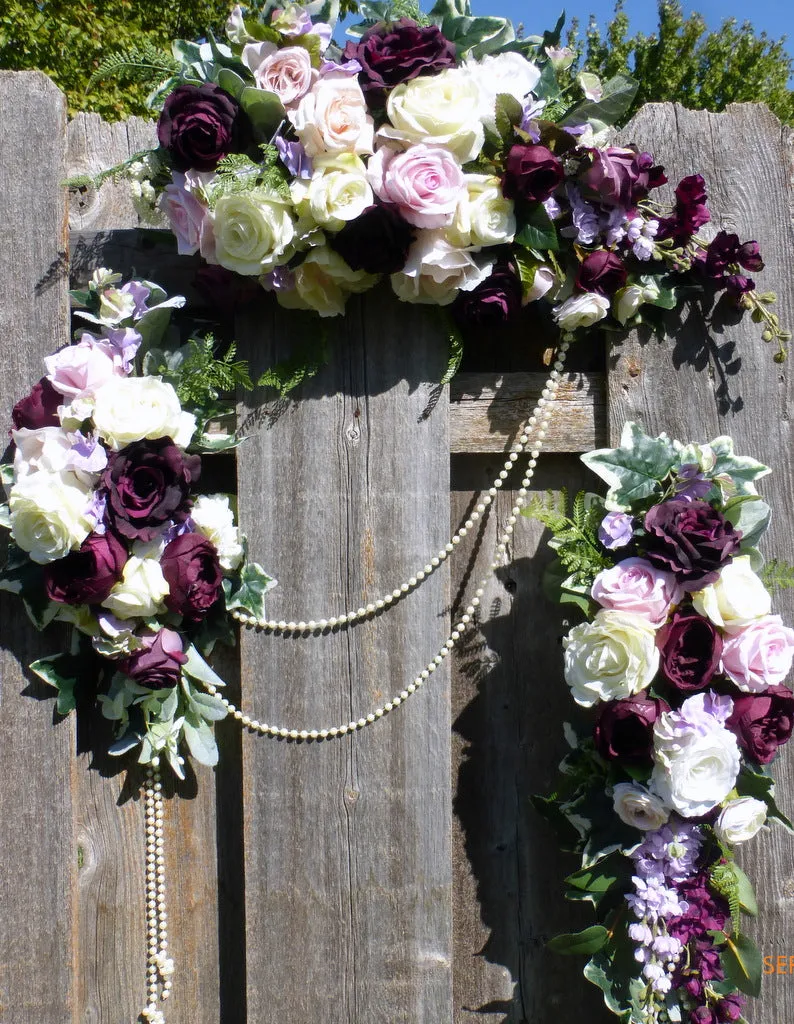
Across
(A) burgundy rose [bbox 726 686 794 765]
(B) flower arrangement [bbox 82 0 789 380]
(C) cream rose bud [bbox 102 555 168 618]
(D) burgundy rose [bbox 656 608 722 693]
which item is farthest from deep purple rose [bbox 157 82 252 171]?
(A) burgundy rose [bbox 726 686 794 765]

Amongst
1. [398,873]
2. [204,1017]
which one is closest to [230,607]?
[398,873]

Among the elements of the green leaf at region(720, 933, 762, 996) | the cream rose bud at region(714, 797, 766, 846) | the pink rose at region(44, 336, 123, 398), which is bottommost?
the green leaf at region(720, 933, 762, 996)

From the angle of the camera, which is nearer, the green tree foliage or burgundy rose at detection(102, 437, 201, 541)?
burgundy rose at detection(102, 437, 201, 541)

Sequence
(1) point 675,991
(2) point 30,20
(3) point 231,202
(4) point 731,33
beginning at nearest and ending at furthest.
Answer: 1. (3) point 231,202
2. (1) point 675,991
3. (2) point 30,20
4. (4) point 731,33

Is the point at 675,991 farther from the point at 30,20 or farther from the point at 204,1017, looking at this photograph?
the point at 30,20

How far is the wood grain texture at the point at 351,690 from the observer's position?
1.68 meters

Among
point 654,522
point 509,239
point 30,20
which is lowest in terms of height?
point 654,522

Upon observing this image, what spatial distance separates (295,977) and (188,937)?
10.4 inches

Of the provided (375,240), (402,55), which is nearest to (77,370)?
(375,240)

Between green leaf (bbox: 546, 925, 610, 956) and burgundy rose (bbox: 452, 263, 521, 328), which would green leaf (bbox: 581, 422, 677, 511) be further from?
green leaf (bbox: 546, 925, 610, 956)

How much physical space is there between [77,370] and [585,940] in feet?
4.88

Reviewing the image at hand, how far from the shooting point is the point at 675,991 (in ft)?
5.35

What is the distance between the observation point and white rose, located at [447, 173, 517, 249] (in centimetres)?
158

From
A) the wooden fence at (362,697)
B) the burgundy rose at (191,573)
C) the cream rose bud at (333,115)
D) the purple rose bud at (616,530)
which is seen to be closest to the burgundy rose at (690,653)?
the purple rose bud at (616,530)
